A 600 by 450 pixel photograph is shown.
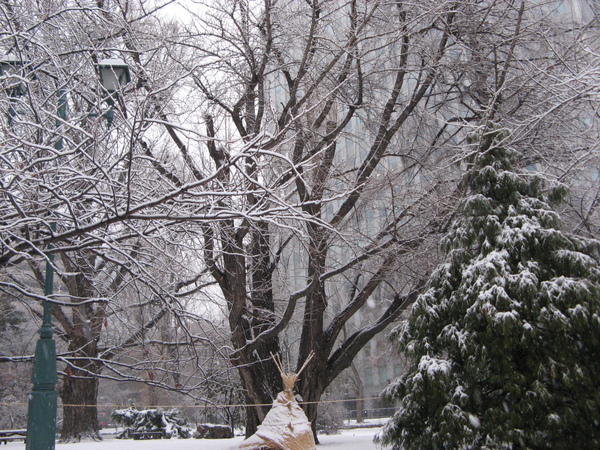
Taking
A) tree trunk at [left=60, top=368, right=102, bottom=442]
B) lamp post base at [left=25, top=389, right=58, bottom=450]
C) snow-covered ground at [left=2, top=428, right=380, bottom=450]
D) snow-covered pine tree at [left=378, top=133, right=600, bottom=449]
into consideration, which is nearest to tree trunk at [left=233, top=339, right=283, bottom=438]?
snow-covered ground at [left=2, top=428, right=380, bottom=450]

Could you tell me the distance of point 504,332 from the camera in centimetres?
652

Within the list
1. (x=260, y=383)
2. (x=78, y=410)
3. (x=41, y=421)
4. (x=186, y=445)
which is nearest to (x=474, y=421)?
(x=41, y=421)

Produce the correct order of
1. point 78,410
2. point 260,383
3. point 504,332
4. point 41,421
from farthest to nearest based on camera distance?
1. point 78,410
2. point 260,383
3. point 504,332
4. point 41,421

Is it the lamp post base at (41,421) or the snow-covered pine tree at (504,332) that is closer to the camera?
the lamp post base at (41,421)

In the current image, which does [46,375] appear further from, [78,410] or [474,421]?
[78,410]

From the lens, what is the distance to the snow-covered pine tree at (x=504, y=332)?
20.8 ft

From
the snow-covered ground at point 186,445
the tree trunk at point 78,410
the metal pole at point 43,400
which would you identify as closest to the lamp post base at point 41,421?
the metal pole at point 43,400

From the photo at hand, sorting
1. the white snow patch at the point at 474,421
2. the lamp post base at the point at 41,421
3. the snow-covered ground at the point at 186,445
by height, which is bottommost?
the snow-covered ground at the point at 186,445

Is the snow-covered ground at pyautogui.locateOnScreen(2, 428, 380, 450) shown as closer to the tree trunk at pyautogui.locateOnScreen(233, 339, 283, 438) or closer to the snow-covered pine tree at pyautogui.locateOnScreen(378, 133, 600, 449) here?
the tree trunk at pyautogui.locateOnScreen(233, 339, 283, 438)

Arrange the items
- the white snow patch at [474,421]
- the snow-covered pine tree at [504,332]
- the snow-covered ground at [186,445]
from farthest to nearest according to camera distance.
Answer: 1. the snow-covered ground at [186,445]
2. the white snow patch at [474,421]
3. the snow-covered pine tree at [504,332]

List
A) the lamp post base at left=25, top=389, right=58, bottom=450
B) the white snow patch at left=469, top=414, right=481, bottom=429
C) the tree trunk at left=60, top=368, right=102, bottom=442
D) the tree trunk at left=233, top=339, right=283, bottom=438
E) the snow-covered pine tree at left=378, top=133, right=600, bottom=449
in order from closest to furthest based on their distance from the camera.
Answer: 1. the lamp post base at left=25, top=389, right=58, bottom=450
2. the snow-covered pine tree at left=378, top=133, right=600, bottom=449
3. the white snow patch at left=469, top=414, right=481, bottom=429
4. the tree trunk at left=233, top=339, right=283, bottom=438
5. the tree trunk at left=60, top=368, right=102, bottom=442

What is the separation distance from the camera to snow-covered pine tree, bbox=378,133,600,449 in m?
6.35

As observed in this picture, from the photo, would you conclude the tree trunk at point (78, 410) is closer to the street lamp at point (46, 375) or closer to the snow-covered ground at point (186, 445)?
the snow-covered ground at point (186, 445)

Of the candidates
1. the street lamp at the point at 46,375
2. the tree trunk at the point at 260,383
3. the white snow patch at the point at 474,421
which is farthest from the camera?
the tree trunk at the point at 260,383
